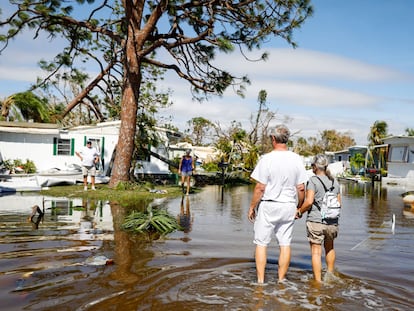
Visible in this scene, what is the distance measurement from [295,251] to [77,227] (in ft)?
13.7

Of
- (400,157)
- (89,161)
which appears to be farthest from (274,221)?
(400,157)

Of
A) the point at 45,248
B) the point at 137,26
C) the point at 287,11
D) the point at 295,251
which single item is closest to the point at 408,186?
the point at 287,11

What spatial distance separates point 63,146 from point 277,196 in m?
17.6

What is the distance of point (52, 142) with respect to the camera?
20.6 m

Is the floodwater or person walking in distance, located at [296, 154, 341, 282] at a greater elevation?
person walking in distance, located at [296, 154, 341, 282]

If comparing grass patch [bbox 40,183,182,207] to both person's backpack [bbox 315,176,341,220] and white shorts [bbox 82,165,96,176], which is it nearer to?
white shorts [bbox 82,165,96,176]

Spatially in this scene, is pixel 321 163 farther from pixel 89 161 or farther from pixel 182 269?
pixel 89 161

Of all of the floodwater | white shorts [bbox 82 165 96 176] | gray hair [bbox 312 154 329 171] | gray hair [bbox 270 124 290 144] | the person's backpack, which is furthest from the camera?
white shorts [bbox 82 165 96 176]

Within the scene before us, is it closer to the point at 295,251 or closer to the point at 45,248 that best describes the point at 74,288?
the point at 45,248

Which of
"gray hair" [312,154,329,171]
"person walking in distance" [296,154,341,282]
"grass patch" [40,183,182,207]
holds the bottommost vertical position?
"grass patch" [40,183,182,207]

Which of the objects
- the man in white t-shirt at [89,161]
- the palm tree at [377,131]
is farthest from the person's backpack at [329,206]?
the palm tree at [377,131]

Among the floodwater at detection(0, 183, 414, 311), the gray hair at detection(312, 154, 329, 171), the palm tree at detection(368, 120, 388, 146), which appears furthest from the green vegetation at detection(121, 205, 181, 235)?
the palm tree at detection(368, 120, 388, 146)

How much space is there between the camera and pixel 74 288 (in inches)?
189

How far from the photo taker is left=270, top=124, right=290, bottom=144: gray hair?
527 cm
